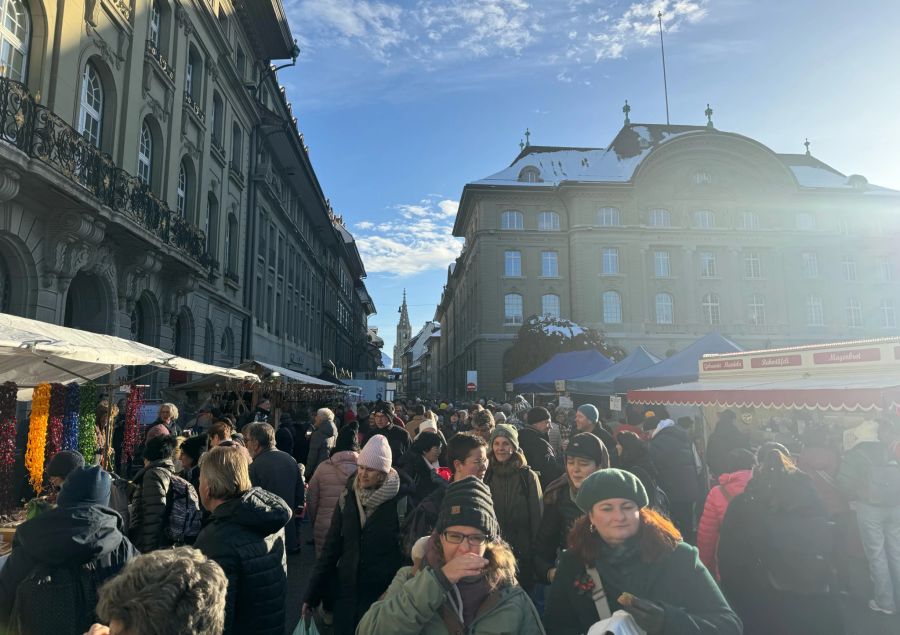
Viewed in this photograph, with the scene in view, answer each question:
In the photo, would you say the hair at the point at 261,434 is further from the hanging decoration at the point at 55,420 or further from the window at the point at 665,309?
the window at the point at 665,309

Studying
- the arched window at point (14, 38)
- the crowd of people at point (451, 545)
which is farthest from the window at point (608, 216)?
the crowd of people at point (451, 545)

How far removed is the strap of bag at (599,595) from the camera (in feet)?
8.18

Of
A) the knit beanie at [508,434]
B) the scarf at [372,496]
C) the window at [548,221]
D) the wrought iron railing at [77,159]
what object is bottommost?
the scarf at [372,496]

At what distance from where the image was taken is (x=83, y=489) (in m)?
2.93

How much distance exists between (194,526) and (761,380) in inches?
410

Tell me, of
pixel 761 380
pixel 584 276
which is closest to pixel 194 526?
pixel 761 380

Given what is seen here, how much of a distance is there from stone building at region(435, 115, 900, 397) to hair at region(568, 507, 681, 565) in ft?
138

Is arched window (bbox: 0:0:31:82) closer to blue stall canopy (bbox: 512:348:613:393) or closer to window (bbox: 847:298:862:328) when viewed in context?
blue stall canopy (bbox: 512:348:613:393)

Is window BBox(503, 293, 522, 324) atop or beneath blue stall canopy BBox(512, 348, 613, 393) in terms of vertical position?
atop

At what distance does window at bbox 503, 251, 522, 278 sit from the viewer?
46.7 m

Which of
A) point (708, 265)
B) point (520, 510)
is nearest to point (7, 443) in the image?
point (520, 510)

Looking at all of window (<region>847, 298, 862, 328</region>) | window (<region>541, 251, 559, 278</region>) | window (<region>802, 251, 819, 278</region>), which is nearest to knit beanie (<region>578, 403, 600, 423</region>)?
window (<region>541, 251, 559, 278</region>)

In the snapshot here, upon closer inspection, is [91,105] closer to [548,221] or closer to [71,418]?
[71,418]

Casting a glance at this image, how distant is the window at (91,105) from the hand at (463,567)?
1381cm
